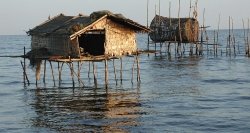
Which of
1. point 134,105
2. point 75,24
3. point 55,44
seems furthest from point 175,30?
point 134,105

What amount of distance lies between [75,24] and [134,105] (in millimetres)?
6406

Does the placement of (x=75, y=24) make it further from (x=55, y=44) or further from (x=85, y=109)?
(x=85, y=109)

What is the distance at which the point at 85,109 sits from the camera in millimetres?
27719

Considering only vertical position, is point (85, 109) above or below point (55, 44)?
below

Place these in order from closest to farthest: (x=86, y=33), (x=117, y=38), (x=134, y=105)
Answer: (x=134, y=105), (x=86, y=33), (x=117, y=38)

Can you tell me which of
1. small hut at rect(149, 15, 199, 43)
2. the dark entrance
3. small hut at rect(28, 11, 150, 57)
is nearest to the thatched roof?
small hut at rect(28, 11, 150, 57)

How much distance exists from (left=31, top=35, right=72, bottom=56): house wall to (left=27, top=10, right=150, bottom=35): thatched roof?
0.42m

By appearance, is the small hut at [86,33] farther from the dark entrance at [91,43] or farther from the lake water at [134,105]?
the lake water at [134,105]

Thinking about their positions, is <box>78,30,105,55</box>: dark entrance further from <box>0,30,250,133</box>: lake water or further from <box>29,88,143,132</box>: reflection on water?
<box>29,88,143,132</box>: reflection on water

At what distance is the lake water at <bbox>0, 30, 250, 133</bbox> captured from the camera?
23578 mm

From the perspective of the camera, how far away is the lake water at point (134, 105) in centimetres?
2358

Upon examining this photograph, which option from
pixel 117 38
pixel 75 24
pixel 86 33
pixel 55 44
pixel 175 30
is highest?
pixel 175 30

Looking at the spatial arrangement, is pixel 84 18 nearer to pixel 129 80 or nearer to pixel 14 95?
pixel 14 95

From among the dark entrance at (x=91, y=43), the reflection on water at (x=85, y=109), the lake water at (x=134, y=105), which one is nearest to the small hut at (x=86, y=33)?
the dark entrance at (x=91, y=43)
